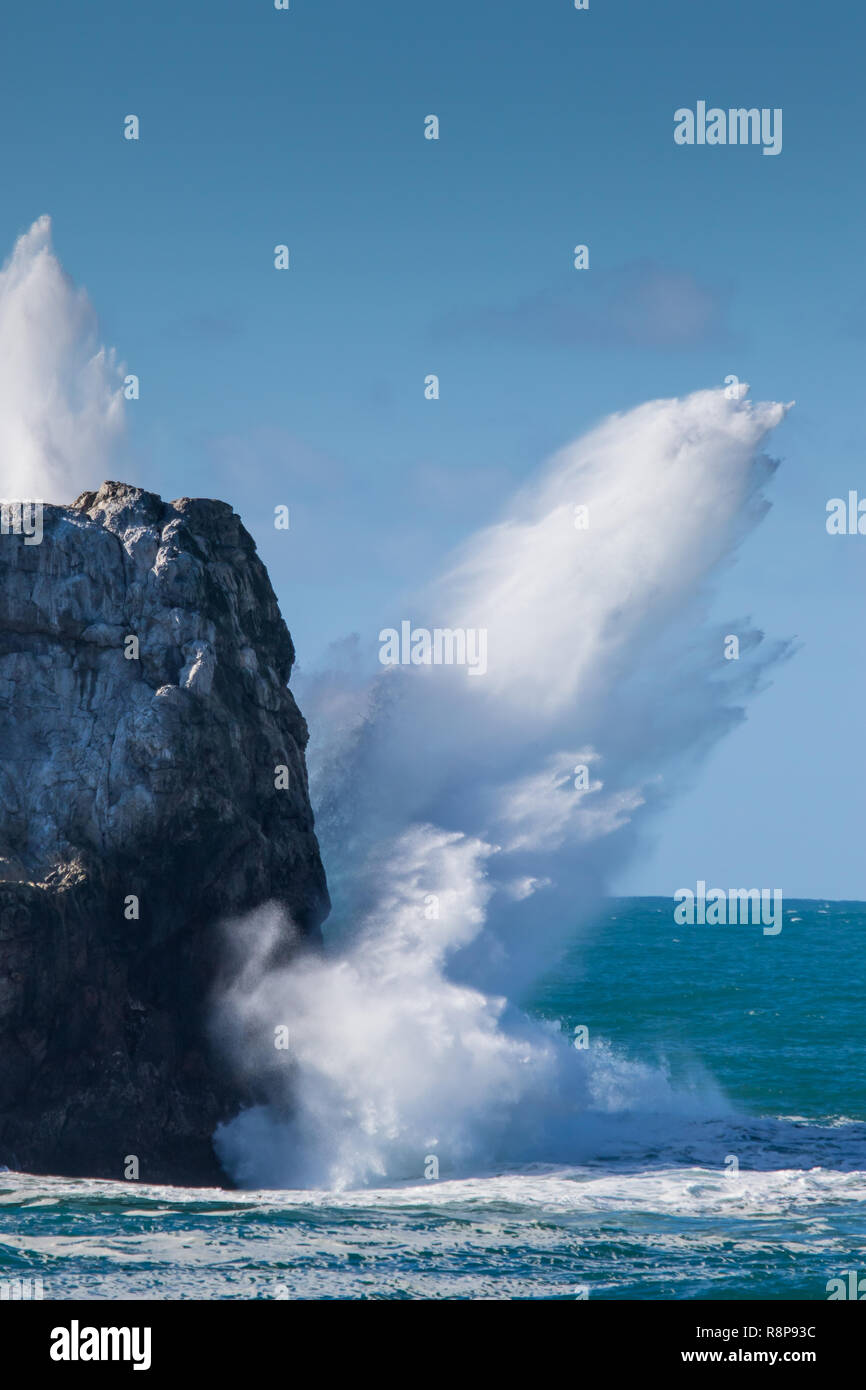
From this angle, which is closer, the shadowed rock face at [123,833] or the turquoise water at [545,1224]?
the turquoise water at [545,1224]

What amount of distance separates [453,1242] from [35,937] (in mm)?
9647

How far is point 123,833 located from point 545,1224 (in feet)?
35.9

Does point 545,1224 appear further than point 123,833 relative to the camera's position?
No

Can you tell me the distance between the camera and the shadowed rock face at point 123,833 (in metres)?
28.9

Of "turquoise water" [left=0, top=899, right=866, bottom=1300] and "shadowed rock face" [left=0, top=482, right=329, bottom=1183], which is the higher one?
"shadowed rock face" [left=0, top=482, right=329, bottom=1183]

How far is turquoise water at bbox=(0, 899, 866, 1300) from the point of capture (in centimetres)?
2191

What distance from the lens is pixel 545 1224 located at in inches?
1014

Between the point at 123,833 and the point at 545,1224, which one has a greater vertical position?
the point at 123,833

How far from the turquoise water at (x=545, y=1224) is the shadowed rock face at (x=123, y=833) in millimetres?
2227

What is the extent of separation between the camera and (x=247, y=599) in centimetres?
3372

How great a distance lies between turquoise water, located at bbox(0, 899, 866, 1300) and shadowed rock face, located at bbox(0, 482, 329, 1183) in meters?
2.23

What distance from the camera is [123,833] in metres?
30.2

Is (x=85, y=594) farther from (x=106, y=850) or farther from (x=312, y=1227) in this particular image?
(x=312, y=1227)

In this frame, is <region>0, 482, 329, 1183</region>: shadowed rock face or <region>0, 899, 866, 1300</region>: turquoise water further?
<region>0, 482, 329, 1183</region>: shadowed rock face
